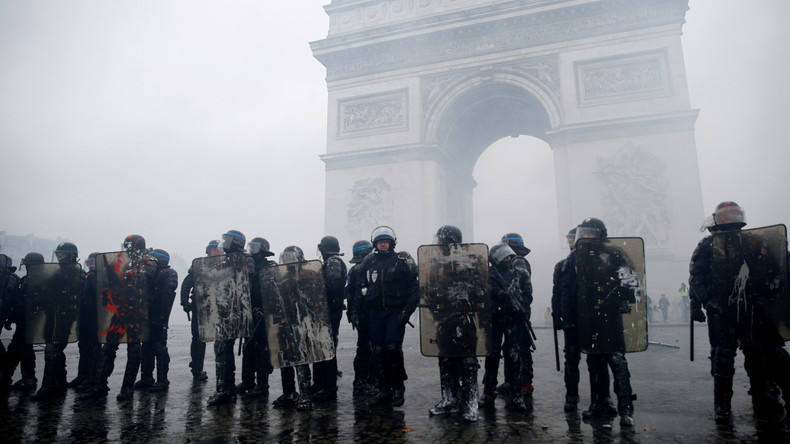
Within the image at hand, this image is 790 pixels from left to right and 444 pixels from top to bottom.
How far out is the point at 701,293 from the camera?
4098 mm

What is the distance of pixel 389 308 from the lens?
15.5 ft

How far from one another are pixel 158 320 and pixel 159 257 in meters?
0.85

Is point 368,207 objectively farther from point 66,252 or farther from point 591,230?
point 591,230

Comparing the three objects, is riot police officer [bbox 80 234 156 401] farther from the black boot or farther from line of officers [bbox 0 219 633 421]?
the black boot

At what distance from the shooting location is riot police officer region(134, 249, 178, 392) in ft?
18.8

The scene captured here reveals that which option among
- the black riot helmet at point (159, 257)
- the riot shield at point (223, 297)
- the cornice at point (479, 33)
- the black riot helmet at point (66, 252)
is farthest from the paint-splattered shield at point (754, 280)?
the cornice at point (479, 33)

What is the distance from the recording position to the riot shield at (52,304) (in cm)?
561

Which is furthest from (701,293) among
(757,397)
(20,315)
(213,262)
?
(20,315)

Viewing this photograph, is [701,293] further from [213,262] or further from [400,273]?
[213,262]

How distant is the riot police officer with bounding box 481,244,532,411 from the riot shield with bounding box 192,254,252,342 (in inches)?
100

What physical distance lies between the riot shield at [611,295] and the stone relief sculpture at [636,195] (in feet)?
45.0

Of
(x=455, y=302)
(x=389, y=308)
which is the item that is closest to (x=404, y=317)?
(x=389, y=308)

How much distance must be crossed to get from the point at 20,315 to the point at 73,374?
181 cm

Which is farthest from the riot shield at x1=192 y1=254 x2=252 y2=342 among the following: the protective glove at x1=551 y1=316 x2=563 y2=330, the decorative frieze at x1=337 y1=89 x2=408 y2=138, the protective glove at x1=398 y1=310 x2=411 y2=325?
the decorative frieze at x1=337 y1=89 x2=408 y2=138
